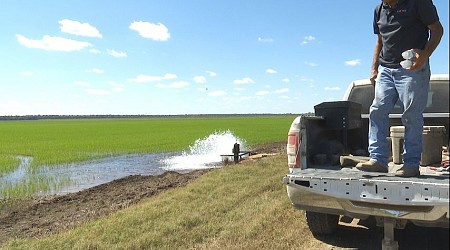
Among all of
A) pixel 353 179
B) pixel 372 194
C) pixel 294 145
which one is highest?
pixel 294 145

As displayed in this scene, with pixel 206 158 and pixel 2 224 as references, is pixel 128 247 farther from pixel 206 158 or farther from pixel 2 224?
pixel 206 158

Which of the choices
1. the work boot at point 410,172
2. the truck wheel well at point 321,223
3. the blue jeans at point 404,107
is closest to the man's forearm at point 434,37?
the blue jeans at point 404,107

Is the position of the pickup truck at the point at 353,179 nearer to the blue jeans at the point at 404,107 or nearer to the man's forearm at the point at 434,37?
the blue jeans at the point at 404,107

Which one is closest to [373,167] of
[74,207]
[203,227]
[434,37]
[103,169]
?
[434,37]

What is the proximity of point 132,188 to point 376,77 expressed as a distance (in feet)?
29.9

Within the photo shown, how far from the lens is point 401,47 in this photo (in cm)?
371

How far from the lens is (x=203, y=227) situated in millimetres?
5809

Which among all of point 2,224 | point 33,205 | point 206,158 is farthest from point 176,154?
point 2,224

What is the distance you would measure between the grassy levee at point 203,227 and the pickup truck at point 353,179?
68 cm

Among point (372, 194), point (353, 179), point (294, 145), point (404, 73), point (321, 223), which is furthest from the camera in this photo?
point (321, 223)

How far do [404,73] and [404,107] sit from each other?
0.99ft

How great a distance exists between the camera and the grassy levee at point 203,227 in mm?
5102

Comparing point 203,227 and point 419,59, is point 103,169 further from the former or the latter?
point 419,59

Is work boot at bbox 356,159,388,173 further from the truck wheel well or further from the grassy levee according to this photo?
the grassy levee
